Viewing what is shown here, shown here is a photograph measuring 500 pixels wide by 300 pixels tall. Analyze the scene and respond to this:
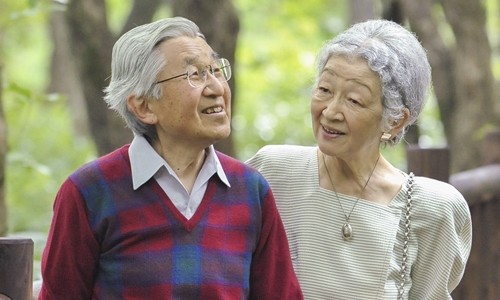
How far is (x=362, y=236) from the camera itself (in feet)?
11.5

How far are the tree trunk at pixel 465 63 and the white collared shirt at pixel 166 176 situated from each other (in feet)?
15.7

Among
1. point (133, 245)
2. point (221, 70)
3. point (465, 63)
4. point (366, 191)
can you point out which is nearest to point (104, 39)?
point (465, 63)

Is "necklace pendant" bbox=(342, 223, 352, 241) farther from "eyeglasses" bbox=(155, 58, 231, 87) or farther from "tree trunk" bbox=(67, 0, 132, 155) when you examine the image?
"tree trunk" bbox=(67, 0, 132, 155)

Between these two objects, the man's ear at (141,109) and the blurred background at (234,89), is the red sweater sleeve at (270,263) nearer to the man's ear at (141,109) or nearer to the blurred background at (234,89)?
the man's ear at (141,109)

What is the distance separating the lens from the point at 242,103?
1479cm

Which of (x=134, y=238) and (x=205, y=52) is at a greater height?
(x=205, y=52)

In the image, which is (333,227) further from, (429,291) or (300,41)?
(300,41)

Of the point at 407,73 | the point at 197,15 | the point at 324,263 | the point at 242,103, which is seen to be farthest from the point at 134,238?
the point at 242,103

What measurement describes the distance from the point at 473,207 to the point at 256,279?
120 inches

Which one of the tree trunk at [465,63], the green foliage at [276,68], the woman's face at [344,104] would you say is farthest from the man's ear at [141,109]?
the green foliage at [276,68]

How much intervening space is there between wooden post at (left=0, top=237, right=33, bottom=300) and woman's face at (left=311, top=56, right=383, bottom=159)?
1020mm

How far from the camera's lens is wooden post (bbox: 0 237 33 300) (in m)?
2.68

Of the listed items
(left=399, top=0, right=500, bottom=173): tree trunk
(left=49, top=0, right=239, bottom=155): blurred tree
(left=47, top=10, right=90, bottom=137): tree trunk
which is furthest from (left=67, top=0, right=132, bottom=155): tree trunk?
(left=47, top=10, right=90, bottom=137): tree trunk

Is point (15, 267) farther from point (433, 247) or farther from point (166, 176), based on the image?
point (433, 247)
